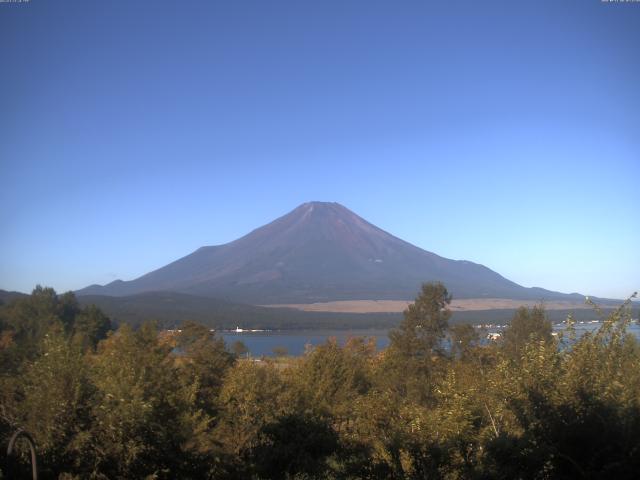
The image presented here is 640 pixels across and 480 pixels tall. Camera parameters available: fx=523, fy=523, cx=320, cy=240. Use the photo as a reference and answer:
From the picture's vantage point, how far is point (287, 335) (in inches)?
3676

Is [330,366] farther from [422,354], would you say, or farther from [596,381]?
[596,381]

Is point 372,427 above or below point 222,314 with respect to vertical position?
above

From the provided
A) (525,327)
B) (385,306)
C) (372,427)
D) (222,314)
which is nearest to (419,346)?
(525,327)

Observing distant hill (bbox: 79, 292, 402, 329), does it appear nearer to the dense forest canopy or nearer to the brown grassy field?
the brown grassy field

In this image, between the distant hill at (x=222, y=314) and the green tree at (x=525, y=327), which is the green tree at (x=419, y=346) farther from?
the distant hill at (x=222, y=314)

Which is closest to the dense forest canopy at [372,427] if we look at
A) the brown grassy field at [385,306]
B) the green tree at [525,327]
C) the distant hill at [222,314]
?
the green tree at [525,327]

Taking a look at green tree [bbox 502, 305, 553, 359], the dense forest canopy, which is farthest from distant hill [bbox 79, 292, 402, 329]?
the dense forest canopy

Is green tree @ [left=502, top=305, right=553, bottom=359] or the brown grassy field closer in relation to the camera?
green tree @ [left=502, top=305, right=553, bottom=359]

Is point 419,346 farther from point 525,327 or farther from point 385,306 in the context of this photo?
point 385,306

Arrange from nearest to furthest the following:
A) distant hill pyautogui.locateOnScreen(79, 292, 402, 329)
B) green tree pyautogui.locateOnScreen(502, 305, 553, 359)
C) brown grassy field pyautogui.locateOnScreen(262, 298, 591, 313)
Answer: green tree pyautogui.locateOnScreen(502, 305, 553, 359)
distant hill pyautogui.locateOnScreen(79, 292, 402, 329)
brown grassy field pyautogui.locateOnScreen(262, 298, 591, 313)

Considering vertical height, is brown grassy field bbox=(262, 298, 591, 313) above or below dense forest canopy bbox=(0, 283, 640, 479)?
below

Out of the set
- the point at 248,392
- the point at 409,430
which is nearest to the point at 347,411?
the point at 248,392

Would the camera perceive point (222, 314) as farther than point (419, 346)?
Yes

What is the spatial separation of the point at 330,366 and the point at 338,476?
12.0 meters
